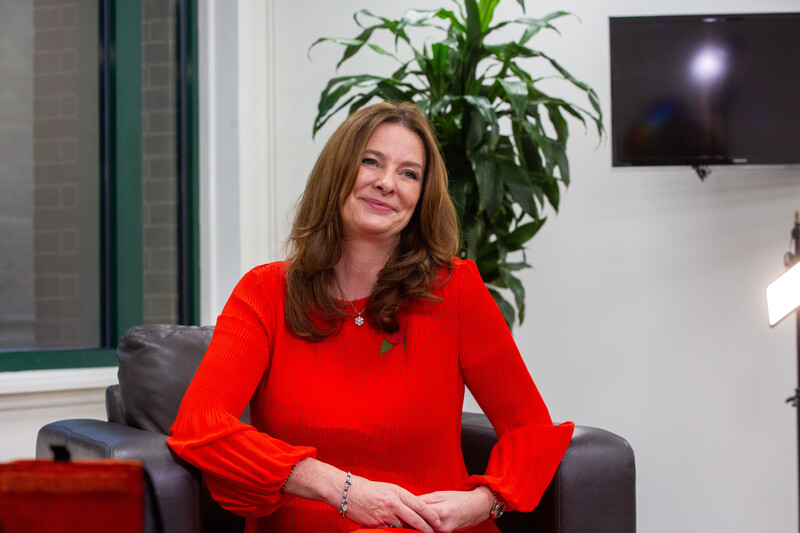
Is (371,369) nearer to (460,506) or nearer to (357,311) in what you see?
(357,311)

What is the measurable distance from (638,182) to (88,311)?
2084mm

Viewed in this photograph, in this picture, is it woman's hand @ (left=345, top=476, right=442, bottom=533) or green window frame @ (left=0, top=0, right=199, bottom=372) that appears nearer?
woman's hand @ (left=345, top=476, right=442, bottom=533)

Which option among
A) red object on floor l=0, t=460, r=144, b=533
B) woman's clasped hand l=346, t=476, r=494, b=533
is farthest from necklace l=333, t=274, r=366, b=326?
red object on floor l=0, t=460, r=144, b=533

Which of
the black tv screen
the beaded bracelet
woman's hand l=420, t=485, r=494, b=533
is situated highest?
the black tv screen

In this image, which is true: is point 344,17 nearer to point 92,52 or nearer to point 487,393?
point 92,52

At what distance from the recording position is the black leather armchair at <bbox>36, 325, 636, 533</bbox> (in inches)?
48.6

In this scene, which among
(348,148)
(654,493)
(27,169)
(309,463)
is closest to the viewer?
(309,463)

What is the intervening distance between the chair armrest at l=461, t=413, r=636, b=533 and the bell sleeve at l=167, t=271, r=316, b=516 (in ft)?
1.50

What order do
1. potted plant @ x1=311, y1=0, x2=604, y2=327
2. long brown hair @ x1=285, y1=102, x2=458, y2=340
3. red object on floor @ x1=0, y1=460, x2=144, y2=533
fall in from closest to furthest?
red object on floor @ x1=0, y1=460, x2=144, y2=533
long brown hair @ x1=285, y1=102, x2=458, y2=340
potted plant @ x1=311, y1=0, x2=604, y2=327

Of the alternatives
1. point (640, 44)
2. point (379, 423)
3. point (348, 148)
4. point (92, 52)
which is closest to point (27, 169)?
point (92, 52)

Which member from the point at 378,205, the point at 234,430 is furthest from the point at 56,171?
the point at 234,430

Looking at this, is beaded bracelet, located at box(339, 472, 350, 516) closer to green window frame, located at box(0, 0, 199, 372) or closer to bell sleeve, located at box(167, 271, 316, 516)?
bell sleeve, located at box(167, 271, 316, 516)

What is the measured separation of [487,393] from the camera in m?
1.49

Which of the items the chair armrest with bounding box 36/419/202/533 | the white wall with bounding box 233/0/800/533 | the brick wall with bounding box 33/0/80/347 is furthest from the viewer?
the white wall with bounding box 233/0/800/533
